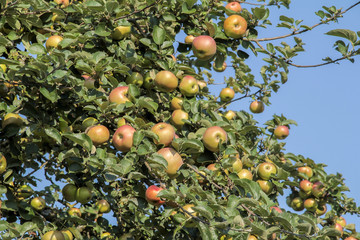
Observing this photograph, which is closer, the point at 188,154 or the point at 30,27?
the point at 188,154

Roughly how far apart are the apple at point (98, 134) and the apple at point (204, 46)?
41.9 inches

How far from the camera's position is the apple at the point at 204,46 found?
3.67 m

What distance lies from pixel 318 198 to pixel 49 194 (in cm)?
309

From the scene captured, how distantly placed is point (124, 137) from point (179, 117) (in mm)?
616

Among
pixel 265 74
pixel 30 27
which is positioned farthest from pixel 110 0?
pixel 265 74

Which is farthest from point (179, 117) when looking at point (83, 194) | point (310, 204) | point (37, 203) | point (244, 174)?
point (310, 204)

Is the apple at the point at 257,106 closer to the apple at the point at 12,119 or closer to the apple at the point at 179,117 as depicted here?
the apple at the point at 179,117

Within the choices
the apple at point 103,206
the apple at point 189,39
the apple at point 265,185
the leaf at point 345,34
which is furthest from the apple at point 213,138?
the apple at point 103,206

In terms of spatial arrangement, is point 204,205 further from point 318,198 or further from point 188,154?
point 318,198

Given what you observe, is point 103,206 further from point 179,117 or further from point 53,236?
point 179,117

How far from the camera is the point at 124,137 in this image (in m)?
3.11

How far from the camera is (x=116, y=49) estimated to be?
372 cm

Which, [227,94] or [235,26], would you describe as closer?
[235,26]

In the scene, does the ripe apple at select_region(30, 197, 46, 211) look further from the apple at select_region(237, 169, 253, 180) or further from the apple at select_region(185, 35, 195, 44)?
the apple at select_region(185, 35, 195, 44)
